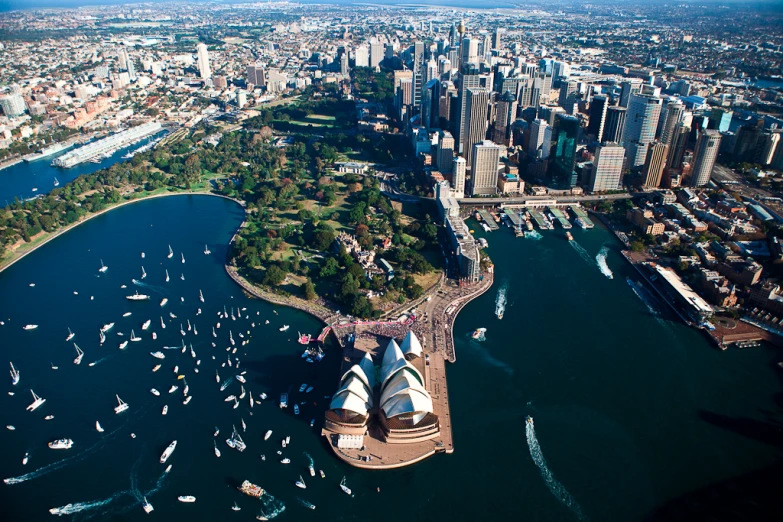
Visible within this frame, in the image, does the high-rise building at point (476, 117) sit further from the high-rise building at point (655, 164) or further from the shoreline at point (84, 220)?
the shoreline at point (84, 220)

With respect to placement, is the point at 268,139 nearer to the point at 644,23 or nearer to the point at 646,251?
the point at 646,251

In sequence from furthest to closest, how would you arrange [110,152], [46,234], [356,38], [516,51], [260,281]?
[356,38] < [516,51] < [110,152] < [46,234] < [260,281]

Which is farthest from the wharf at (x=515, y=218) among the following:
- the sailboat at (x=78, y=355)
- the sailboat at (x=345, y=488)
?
the sailboat at (x=78, y=355)

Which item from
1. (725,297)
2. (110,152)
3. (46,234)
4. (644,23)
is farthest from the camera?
(644,23)

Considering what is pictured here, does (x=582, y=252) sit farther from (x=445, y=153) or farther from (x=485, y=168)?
(x=445, y=153)

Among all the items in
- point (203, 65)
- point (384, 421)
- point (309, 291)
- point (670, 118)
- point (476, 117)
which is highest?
point (670, 118)

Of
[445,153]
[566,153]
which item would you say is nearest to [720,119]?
[566,153]

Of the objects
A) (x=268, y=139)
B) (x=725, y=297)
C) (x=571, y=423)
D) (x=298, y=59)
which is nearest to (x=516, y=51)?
(x=298, y=59)
